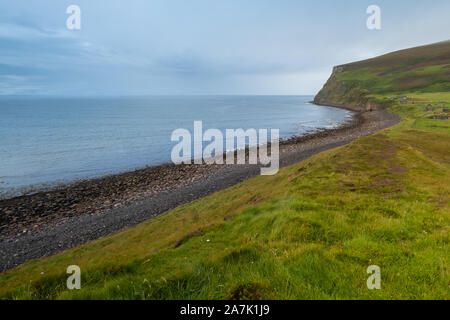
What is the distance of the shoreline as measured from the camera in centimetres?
1841

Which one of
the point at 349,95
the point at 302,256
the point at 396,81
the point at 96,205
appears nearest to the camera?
the point at 302,256

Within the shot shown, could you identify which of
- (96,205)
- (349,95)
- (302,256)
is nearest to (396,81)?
(349,95)

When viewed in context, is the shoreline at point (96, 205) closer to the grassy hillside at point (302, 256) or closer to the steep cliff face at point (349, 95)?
the grassy hillside at point (302, 256)

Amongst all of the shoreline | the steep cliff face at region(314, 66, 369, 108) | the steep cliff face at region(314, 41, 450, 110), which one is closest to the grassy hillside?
the shoreline

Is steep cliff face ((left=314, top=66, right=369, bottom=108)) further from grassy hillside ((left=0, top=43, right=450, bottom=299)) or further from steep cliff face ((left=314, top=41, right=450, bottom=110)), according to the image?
grassy hillside ((left=0, top=43, right=450, bottom=299))

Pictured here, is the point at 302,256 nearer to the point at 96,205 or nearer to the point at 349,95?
the point at 96,205

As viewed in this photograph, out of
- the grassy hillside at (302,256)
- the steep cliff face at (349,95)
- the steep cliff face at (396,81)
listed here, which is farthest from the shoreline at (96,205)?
the steep cliff face at (349,95)

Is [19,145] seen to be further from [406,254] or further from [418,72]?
[418,72]

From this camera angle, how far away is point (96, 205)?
1028 inches

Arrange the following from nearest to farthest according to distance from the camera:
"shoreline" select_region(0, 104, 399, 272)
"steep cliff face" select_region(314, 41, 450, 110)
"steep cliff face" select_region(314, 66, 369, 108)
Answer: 1. "shoreline" select_region(0, 104, 399, 272)
2. "steep cliff face" select_region(314, 41, 450, 110)
3. "steep cliff face" select_region(314, 66, 369, 108)

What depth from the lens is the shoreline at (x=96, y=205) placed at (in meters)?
18.4
